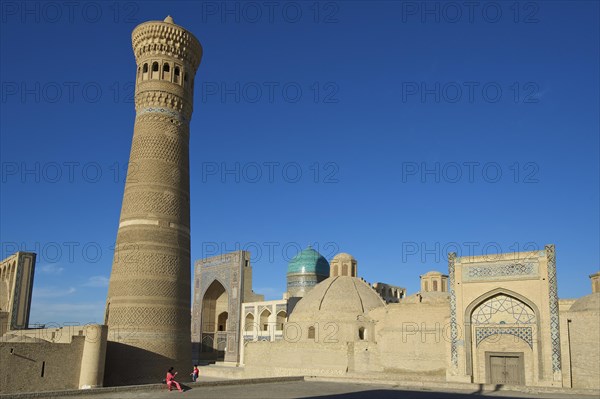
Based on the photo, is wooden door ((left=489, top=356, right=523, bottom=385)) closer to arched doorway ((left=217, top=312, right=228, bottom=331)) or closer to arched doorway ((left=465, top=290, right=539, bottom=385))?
arched doorway ((left=465, top=290, right=539, bottom=385))

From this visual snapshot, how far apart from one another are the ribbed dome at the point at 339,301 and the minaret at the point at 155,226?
892 centimetres

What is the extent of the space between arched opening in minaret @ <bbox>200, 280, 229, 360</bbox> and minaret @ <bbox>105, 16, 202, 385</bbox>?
17.1 m

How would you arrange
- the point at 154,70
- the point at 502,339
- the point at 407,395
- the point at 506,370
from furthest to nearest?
the point at 154,70 → the point at 502,339 → the point at 506,370 → the point at 407,395

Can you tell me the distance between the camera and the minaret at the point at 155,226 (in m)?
15.3

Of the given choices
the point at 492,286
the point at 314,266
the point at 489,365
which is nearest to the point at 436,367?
the point at 489,365

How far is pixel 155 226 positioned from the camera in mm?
16031

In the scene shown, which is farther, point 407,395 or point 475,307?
point 475,307

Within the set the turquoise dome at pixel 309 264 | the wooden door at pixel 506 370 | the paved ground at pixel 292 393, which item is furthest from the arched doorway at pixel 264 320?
the wooden door at pixel 506 370

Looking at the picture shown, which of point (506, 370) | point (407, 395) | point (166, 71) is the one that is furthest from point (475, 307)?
point (166, 71)

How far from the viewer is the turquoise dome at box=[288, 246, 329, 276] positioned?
3644 centimetres

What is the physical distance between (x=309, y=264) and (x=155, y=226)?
839 inches

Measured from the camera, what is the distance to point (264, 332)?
3106 centimetres

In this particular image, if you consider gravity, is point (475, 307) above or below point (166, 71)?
below

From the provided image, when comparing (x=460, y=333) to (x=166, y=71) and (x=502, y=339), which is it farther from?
(x=166, y=71)
